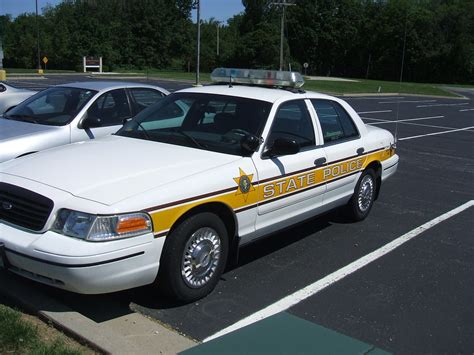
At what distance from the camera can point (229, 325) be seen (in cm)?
380

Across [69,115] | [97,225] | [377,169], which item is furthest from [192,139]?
[69,115]

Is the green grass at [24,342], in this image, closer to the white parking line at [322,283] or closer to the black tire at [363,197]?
the white parking line at [322,283]

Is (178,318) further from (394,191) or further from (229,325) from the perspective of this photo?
(394,191)

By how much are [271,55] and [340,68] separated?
21.0 metres

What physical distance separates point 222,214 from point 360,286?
1344 millimetres

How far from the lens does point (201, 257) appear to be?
4059 millimetres

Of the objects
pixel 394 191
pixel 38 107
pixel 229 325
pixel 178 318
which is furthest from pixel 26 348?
pixel 394 191

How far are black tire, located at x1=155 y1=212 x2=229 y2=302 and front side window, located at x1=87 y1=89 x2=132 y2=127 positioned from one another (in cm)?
343

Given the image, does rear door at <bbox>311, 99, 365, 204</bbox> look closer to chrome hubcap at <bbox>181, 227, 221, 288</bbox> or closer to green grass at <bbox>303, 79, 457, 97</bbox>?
chrome hubcap at <bbox>181, 227, 221, 288</bbox>

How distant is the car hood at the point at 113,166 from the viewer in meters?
3.73

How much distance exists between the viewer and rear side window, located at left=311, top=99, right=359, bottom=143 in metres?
5.60

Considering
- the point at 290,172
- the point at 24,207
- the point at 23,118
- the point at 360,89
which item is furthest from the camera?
the point at 360,89

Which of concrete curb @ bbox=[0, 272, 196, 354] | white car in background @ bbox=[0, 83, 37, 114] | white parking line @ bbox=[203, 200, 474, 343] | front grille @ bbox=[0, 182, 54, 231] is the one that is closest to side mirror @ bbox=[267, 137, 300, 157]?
white parking line @ bbox=[203, 200, 474, 343]

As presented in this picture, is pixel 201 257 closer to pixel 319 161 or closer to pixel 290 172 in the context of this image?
pixel 290 172
